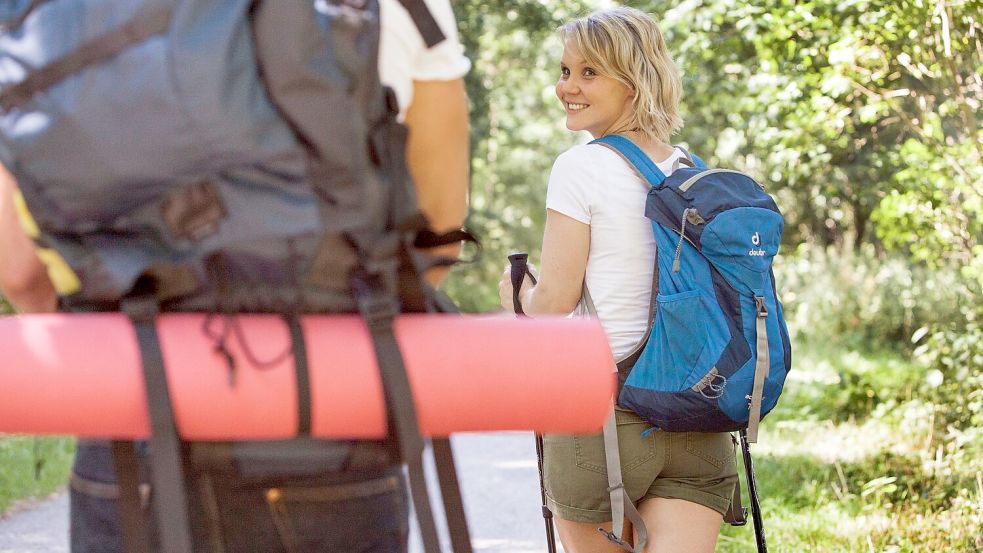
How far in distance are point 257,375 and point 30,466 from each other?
18.6 feet

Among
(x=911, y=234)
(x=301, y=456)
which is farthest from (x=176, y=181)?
(x=911, y=234)

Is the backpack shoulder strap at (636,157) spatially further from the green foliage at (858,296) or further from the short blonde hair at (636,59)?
the green foliage at (858,296)

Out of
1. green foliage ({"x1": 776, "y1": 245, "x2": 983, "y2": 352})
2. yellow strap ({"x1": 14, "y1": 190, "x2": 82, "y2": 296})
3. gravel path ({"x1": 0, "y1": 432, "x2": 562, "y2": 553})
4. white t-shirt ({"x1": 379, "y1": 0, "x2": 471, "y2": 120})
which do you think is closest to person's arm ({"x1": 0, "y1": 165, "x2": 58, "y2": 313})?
yellow strap ({"x1": 14, "y1": 190, "x2": 82, "y2": 296})

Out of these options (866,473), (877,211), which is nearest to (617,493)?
(866,473)

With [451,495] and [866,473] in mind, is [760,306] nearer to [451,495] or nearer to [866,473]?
[451,495]

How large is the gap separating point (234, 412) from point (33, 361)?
0.28 m

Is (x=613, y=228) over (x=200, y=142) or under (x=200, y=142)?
under

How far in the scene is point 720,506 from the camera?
2.96 m

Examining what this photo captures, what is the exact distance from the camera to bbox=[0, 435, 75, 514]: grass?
609cm

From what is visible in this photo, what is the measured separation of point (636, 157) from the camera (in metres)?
2.93

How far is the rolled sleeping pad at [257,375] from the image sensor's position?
153cm

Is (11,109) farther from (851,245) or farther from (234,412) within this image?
(851,245)

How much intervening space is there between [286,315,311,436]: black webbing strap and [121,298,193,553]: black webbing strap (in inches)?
6.8

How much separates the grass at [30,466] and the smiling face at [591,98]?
3862 millimetres
